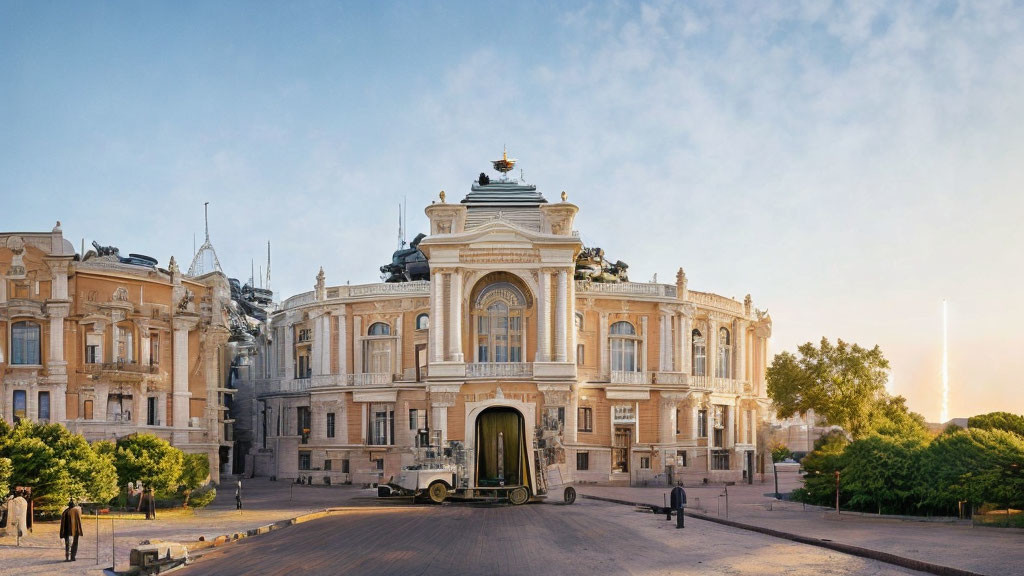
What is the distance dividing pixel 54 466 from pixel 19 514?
5640 mm

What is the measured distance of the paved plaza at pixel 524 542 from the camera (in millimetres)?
27656

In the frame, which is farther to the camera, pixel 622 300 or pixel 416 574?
pixel 622 300

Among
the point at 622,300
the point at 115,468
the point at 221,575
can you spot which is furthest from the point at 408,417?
the point at 221,575

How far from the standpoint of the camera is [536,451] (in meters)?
55.0

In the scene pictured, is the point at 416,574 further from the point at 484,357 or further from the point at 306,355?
the point at 306,355

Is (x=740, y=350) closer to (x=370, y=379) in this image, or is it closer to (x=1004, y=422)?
(x=370, y=379)

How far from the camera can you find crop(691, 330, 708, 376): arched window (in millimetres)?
76500

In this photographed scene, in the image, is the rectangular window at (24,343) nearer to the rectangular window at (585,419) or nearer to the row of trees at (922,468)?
the rectangular window at (585,419)

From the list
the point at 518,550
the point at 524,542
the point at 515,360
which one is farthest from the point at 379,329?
the point at 518,550

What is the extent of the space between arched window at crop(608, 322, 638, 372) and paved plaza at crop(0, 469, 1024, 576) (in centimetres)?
2353

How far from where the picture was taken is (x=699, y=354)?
252 feet

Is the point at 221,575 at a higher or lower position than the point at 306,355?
lower

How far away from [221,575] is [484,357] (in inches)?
1713

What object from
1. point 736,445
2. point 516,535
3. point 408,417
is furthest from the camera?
point 736,445
